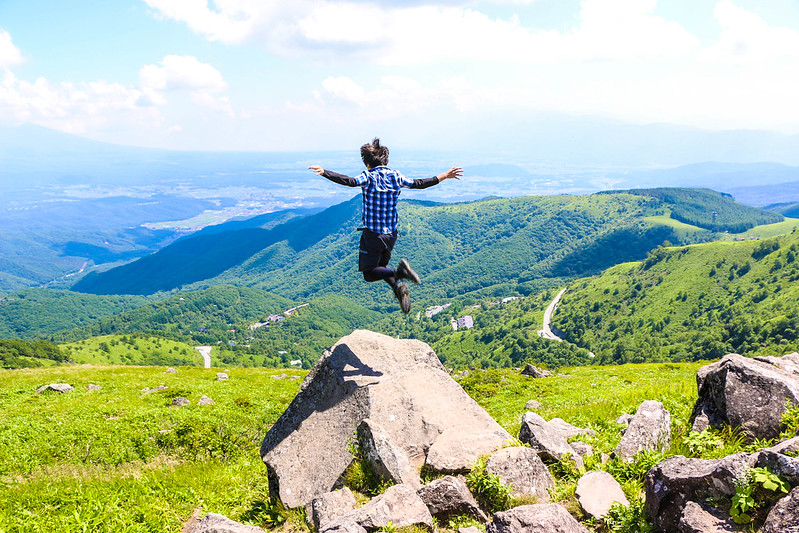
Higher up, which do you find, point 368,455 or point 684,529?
point 684,529

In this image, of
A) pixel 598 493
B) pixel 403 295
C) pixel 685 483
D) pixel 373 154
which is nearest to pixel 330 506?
pixel 598 493

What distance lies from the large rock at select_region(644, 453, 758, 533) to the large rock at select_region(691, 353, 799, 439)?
3085mm

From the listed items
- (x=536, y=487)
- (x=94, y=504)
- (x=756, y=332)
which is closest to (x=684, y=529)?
(x=536, y=487)

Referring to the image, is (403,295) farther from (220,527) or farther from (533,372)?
A: (533,372)

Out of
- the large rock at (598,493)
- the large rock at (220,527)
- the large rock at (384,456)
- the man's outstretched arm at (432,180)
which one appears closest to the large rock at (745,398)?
the large rock at (598,493)

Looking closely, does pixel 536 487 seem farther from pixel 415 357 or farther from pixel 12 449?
pixel 12 449

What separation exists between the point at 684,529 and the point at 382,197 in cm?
942

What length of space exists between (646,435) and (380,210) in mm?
8355

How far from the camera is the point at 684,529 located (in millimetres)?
5914

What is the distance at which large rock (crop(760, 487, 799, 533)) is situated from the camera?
5.11 m

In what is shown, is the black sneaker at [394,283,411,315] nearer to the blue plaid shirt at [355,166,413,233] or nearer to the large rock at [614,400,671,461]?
the blue plaid shirt at [355,166,413,233]

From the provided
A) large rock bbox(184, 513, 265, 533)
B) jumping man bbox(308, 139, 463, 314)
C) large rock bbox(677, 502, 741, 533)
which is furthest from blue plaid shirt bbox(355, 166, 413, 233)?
large rock bbox(677, 502, 741, 533)

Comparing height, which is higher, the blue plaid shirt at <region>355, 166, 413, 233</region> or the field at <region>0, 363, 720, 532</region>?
the blue plaid shirt at <region>355, 166, 413, 233</region>

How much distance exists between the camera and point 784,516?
521 centimetres
